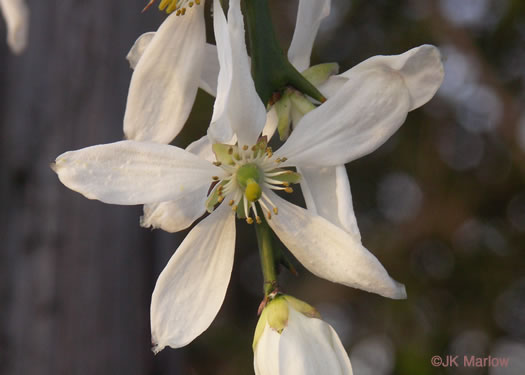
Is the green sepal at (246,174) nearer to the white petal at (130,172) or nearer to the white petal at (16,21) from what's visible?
the white petal at (130,172)

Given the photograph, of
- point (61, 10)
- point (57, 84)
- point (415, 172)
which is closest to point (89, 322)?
point (57, 84)

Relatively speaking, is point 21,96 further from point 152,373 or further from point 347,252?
point 347,252

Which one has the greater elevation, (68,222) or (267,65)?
(267,65)

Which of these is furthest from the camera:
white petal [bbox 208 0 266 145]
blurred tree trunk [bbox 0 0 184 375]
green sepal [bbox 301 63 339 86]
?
blurred tree trunk [bbox 0 0 184 375]

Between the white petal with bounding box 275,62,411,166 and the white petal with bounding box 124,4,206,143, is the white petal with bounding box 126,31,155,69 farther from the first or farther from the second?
the white petal with bounding box 275,62,411,166

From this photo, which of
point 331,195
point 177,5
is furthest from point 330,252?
point 177,5

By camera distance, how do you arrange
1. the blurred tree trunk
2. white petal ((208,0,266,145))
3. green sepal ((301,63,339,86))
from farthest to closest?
1. the blurred tree trunk
2. green sepal ((301,63,339,86))
3. white petal ((208,0,266,145))

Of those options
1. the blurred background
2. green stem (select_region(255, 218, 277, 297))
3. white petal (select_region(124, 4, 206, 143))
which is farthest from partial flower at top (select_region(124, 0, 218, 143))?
the blurred background

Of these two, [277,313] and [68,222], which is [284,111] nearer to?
[277,313]
